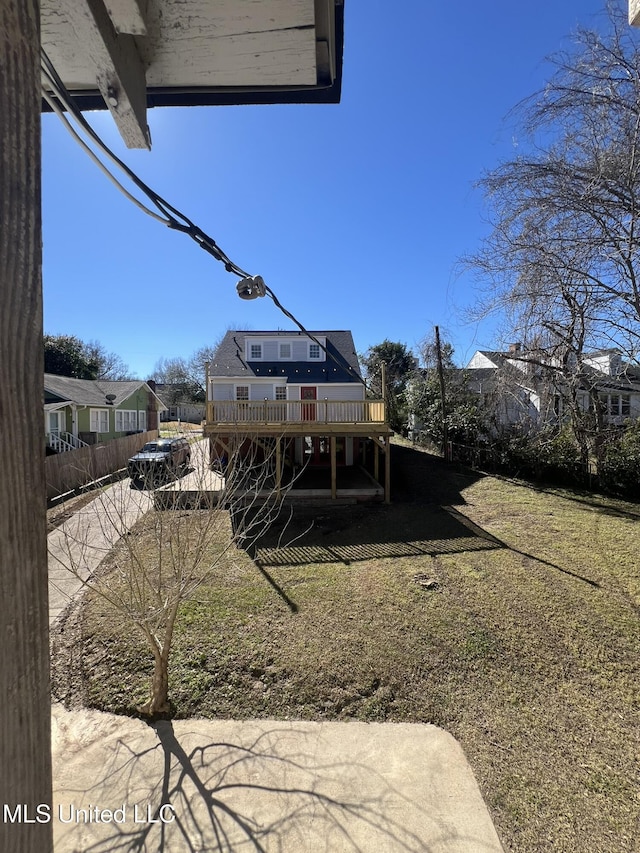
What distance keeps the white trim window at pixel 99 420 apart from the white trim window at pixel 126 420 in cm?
103

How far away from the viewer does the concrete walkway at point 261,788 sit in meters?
2.41

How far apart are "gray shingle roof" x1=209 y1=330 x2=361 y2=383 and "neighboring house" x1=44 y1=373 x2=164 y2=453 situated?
6.89 m

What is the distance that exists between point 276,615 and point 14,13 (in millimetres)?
5596

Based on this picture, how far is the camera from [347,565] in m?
6.88

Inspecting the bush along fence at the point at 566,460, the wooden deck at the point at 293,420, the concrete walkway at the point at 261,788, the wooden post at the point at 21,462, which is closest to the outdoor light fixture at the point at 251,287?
the wooden post at the point at 21,462

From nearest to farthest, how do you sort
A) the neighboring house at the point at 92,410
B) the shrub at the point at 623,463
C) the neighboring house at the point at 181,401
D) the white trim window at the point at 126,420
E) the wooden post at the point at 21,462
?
the wooden post at the point at 21,462 < the shrub at the point at 623,463 < the neighboring house at the point at 92,410 < the white trim window at the point at 126,420 < the neighboring house at the point at 181,401

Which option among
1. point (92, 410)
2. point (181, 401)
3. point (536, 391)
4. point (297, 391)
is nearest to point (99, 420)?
point (92, 410)

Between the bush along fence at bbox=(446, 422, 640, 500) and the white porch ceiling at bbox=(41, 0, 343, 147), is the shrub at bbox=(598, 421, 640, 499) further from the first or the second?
the white porch ceiling at bbox=(41, 0, 343, 147)

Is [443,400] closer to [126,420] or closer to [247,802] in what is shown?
[247,802]

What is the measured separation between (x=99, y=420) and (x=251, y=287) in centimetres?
2116

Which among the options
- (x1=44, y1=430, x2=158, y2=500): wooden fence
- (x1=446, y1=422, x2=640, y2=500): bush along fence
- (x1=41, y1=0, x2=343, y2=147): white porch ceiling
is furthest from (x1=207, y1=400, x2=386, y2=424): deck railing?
(x1=41, y1=0, x2=343, y2=147): white porch ceiling

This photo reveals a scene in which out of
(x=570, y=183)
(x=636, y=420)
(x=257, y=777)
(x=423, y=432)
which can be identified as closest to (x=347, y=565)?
(x=257, y=777)

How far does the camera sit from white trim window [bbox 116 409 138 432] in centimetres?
2234

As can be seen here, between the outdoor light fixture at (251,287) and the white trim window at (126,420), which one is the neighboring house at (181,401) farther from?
the outdoor light fixture at (251,287)
